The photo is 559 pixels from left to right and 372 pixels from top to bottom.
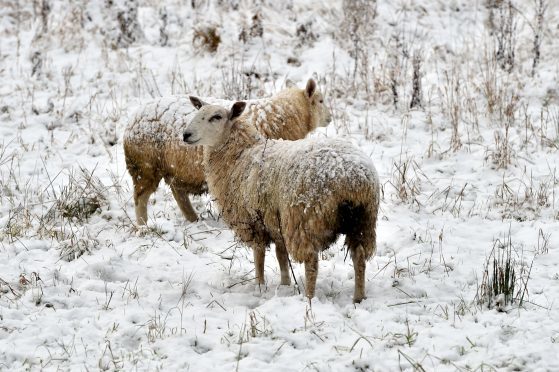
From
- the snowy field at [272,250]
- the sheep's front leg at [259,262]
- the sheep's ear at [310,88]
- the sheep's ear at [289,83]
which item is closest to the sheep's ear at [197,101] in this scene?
the snowy field at [272,250]

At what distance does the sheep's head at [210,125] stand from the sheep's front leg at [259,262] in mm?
1000

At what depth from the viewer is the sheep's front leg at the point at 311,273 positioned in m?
4.58

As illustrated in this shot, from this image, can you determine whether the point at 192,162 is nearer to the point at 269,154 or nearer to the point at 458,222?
the point at 269,154

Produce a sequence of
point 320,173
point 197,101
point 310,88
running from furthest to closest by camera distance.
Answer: point 310,88, point 197,101, point 320,173

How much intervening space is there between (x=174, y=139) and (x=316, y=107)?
69.0 inches

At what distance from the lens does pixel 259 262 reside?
5145mm

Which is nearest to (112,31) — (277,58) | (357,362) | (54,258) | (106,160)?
(277,58)

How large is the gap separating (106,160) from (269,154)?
3.77 m

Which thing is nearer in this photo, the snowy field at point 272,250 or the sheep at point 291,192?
the snowy field at point 272,250

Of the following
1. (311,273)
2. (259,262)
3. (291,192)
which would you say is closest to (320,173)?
(291,192)

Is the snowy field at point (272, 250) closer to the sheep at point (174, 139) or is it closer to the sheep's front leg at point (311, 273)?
the sheep's front leg at point (311, 273)

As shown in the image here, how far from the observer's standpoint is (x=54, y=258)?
5.36m

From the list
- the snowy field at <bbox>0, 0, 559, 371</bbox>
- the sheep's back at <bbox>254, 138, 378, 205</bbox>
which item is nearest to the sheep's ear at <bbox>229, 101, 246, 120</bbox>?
the sheep's back at <bbox>254, 138, 378, 205</bbox>

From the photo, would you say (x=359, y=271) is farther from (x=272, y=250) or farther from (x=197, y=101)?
(x=197, y=101)
